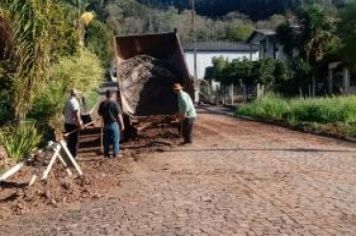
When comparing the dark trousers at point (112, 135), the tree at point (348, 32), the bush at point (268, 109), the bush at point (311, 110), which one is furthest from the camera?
the tree at point (348, 32)

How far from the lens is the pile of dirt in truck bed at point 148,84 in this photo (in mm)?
19844

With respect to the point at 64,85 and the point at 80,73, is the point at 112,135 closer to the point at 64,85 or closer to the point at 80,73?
the point at 64,85

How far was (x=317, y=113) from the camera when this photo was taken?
74.9ft

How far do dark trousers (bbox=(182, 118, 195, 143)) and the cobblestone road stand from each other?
5.83 feet

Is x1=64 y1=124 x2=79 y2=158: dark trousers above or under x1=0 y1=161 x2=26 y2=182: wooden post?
above

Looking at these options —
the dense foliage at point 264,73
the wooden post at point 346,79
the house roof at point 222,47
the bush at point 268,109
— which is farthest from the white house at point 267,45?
the bush at point 268,109

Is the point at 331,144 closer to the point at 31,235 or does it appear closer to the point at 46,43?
the point at 46,43

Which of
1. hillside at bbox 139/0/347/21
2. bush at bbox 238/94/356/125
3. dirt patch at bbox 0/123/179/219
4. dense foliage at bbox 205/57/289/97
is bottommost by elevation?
dirt patch at bbox 0/123/179/219

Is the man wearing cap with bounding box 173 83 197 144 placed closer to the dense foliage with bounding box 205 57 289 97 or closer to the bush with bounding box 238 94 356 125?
A: the bush with bounding box 238 94 356 125

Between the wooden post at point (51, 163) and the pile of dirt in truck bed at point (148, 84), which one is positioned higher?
the pile of dirt in truck bed at point (148, 84)

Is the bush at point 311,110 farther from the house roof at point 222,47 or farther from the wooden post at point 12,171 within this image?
the house roof at point 222,47

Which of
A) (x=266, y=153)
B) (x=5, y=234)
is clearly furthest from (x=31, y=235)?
(x=266, y=153)

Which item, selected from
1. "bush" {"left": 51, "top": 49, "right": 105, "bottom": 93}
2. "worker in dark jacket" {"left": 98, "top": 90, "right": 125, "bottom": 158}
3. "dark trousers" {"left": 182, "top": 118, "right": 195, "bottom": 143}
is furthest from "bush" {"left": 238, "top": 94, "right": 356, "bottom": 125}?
"worker in dark jacket" {"left": 98, "top": 90, "right": 125, "bottom": 158}

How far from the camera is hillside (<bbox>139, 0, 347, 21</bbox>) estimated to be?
10556 cm
